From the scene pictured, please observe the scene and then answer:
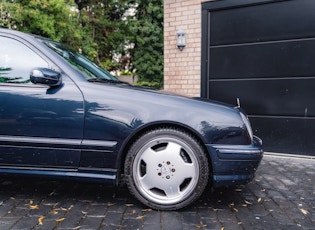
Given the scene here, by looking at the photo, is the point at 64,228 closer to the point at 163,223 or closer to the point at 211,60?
the point at 163,223

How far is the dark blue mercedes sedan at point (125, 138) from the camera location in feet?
9.54

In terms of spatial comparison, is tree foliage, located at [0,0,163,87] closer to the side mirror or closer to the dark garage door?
the dark garage door

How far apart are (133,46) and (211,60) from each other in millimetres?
15099

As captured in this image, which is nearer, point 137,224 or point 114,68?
point 137,224

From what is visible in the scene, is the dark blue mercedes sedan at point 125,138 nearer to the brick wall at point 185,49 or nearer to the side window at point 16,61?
the side window at point 16,61

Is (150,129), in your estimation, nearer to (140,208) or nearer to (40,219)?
(140,208)

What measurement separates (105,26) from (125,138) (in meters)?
18.7

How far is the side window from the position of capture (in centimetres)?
312

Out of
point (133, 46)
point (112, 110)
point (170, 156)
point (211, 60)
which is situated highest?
point (133, 46)

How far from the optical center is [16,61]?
3170 millimetres

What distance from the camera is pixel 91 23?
1991 cm

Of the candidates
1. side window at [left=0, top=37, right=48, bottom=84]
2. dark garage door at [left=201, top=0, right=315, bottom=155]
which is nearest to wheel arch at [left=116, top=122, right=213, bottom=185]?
side window at [left=0, top=37, right=48, bottom=84]

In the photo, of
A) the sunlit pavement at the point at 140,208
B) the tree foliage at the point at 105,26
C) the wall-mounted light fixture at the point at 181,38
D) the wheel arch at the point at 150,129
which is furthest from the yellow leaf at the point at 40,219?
the tree foliage at the point at 105,26

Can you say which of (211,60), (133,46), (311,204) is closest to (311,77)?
(211,60)
